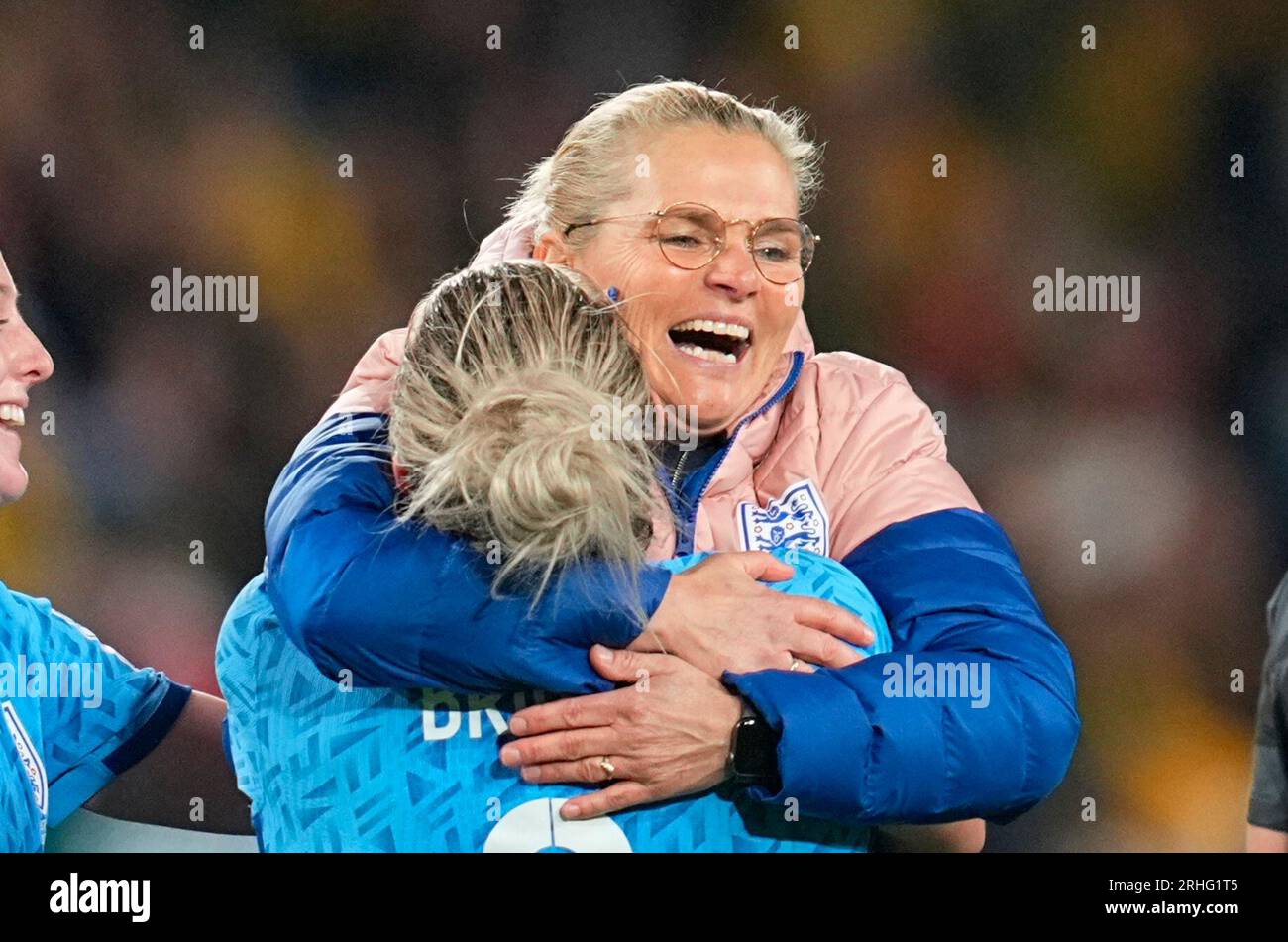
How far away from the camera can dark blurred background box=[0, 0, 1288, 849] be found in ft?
9.21

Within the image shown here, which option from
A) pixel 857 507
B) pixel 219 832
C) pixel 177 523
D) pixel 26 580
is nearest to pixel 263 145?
pixel 177 523

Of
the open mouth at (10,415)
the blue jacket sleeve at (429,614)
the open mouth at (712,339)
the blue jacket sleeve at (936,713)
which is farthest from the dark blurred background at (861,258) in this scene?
the blue jacket sleeve at (429,614)

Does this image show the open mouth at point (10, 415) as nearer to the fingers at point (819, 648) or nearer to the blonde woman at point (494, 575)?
the blonde woman at point (494, 575)

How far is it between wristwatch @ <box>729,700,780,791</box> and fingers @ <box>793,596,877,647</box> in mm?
100

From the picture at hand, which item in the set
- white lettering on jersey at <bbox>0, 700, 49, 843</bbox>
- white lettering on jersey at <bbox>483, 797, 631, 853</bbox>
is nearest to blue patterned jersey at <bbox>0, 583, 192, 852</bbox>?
white lettering on jersey at <bbox>0, 700, 49, 843</bbox>

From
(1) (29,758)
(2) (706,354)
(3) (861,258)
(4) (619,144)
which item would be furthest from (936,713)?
(3) (861,258)

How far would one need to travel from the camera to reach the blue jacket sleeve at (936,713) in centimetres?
146

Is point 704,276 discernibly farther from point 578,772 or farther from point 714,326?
point 578,772

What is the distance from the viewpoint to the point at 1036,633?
62.9 inches

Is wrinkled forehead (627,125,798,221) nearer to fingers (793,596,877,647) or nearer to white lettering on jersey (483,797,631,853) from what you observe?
fingers (793,596,877,647)

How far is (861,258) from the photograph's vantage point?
9.71ft

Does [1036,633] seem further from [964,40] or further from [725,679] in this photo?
[964,40]

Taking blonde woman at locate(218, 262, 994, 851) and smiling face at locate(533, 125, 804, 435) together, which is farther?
smiling face at locate(533, 125, 804, 435)

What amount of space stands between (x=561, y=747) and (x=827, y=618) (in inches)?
10.9
